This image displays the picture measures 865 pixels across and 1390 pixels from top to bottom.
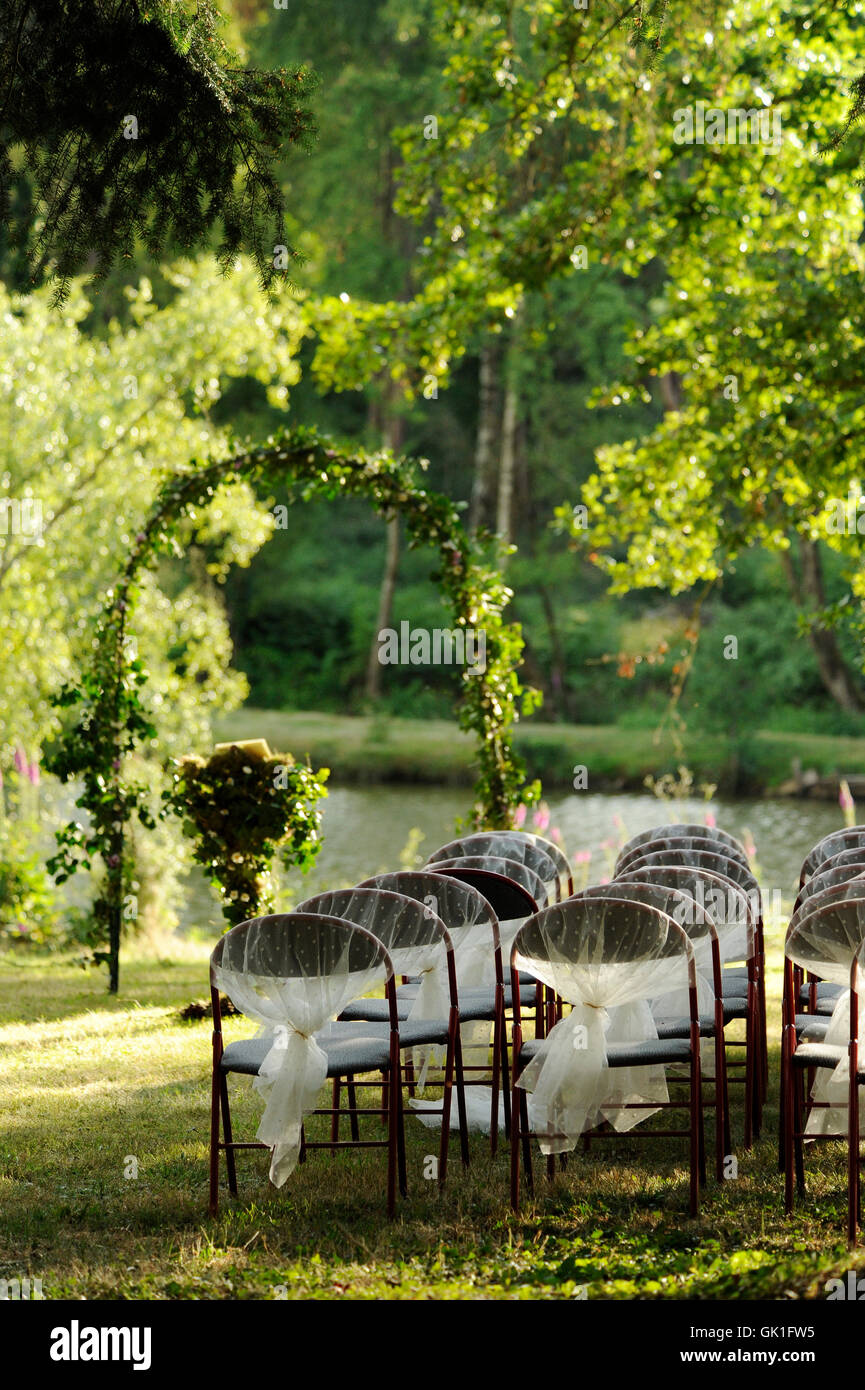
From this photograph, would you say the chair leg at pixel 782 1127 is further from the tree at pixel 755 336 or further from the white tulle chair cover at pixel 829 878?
the tree at pixel 755 336

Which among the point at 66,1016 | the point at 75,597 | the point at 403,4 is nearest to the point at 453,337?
the point at 75,597

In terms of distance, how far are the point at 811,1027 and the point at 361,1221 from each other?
1.63 m

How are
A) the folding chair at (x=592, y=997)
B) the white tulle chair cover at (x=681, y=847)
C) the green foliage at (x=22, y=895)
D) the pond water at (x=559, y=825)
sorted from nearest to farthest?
the folding chair at (x=592, y=997) < the white tulle chair cover at (x=681, y=847) < the green foliage at (x=22, y=895) < the pond water at (x=559, y=825)

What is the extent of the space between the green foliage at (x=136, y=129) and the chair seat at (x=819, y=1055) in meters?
3.09

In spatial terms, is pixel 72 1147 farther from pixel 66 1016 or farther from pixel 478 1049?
pixel 66 1016

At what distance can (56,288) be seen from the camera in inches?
183

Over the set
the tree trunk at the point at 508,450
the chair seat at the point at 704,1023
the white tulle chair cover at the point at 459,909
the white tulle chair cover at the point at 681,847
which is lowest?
the chair seat at the point at 704,1023

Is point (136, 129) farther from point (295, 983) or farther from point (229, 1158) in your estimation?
point (229, 1158)

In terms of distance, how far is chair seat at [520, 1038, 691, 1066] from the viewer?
448 cm

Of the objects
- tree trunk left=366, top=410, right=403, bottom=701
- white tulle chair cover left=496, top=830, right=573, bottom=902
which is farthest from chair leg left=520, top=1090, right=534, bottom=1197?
tree trunk left=366, top=410, right=403, bottom=701

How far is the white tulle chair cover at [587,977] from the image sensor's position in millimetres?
4434

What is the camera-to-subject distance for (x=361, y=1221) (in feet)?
14.2

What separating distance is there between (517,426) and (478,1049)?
1999 cm

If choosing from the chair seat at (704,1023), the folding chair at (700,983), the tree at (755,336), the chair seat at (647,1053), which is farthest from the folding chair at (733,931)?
the tree at (755,336)
